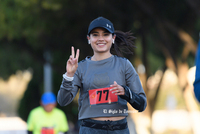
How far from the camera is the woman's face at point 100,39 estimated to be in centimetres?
390

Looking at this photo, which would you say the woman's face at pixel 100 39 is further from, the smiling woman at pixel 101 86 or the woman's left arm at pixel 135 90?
the woman's left arm at pixel 135 90

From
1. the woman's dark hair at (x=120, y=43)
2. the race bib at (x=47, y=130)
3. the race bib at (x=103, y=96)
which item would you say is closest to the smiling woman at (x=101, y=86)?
the race bib at (x=103, y=96)

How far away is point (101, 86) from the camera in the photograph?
3764mm

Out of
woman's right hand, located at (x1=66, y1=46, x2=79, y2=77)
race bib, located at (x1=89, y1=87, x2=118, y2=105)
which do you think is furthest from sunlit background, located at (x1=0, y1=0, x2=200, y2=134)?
woman's right hand, located at (x1=66, y1=46, x2=79, y2=77)

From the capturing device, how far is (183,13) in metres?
12.7

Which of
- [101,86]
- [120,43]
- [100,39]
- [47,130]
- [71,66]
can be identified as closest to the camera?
[71,66]

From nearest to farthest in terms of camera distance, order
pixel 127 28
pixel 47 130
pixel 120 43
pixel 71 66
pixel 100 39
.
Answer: pixel 71 66, pixel 100 39, pixel 120 43, pixel 47 130, pixel 127 28

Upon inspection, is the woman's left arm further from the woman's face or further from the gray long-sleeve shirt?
the woman's face

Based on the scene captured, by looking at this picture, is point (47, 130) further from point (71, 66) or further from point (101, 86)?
point (71, 66)

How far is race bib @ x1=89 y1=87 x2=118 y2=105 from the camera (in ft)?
12.2

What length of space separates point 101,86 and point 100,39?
0.45 metres

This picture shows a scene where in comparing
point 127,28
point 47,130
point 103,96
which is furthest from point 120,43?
point 127,28

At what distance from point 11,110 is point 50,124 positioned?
1762 inches

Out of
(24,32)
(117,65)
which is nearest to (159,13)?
(24,32)
